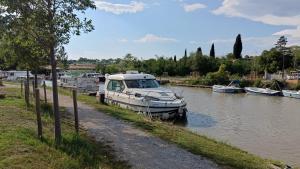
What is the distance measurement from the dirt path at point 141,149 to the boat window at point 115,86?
39.2ft

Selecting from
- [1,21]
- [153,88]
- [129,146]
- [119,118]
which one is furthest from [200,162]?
[153,88]

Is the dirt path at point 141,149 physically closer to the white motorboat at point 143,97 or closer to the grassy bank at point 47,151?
the grassy bank at point 47,151

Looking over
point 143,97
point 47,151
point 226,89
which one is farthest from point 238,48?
point 47,151

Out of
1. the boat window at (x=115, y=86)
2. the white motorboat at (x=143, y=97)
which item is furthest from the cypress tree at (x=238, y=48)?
the boat window at (x=115, y=86)

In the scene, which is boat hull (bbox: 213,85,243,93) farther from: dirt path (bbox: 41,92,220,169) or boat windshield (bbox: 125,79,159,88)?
dirt path (bbox: 41,92,220,169)

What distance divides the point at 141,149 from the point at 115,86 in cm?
1838

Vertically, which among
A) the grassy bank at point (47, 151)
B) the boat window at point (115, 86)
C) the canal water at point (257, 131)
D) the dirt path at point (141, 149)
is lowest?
the canal water at point (257, 131)

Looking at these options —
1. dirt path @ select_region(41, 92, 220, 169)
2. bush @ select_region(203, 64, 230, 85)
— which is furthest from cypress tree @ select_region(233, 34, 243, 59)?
dirt path @ select_region(41, 92, 220, 169)

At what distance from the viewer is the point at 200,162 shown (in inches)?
413

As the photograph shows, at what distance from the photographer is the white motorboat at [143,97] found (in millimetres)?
25078

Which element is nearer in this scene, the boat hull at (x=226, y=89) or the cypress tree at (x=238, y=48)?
the boat hull at (x=226, y=89)

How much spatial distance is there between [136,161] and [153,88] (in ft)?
58.7

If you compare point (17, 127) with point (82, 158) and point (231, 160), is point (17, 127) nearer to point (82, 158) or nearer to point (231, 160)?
point (82, 158)

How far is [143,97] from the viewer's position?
84.3 feet
